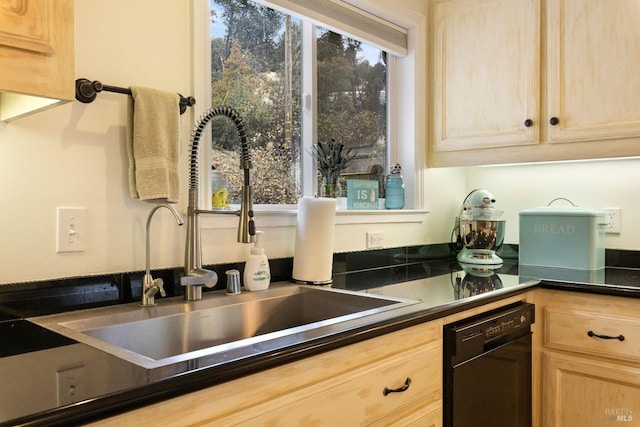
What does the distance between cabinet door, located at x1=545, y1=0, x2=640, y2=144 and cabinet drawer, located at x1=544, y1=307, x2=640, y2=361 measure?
716 millimetres

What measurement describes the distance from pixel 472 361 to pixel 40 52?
51.9 inches

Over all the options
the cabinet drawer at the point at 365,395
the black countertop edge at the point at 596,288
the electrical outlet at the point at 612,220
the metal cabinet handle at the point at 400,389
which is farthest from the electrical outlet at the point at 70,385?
the electrical outlet at the point at 612,220

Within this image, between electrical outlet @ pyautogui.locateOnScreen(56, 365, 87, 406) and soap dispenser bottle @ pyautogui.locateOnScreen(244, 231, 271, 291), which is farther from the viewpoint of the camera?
soap dispenser bottle @ pyautogui.locateOnScreen(244, 231, 271, 291)

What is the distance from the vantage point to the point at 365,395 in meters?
1.15

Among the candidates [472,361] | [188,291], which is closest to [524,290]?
[472,361]

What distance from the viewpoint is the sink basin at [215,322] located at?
986 mm

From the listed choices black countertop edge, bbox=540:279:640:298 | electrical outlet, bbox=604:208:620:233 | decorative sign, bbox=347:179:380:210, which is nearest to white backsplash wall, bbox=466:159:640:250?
electrical outlet, bbox=604:208:620:233

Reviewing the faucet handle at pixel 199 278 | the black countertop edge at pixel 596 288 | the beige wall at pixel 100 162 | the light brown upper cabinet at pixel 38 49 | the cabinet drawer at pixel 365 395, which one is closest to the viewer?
the light brown upper cabinet at pixel 38 49

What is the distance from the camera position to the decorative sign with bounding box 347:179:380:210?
7.17ft

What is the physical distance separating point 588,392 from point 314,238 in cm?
109

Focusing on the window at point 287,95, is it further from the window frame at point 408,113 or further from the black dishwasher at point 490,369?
the black dishwasher at point 490,369

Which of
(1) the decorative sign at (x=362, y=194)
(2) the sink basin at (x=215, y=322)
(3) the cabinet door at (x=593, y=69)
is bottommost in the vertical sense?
(2) the sink basin at (x=215, y=322)

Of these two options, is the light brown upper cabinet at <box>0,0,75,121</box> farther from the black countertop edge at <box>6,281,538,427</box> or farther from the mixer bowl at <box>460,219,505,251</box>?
the mixer bowl at <box>460,219,505,251</box>

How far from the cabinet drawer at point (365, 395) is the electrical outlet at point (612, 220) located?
138 cm
